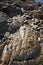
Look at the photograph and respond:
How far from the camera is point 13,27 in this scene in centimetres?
2544

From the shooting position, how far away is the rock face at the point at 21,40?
17.7 meters

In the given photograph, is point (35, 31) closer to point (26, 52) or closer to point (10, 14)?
point (26, 52)

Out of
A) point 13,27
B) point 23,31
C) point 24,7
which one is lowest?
point 24,7

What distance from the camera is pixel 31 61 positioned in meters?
17.4

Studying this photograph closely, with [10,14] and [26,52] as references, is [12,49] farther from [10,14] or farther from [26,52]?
[10,14]

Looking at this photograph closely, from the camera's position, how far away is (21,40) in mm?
19969

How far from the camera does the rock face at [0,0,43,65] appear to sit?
17.7m

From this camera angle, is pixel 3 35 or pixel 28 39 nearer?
pixel 28 39

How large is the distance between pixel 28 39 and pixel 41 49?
1.63m

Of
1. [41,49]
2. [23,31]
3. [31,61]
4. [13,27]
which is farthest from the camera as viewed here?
[13,27]

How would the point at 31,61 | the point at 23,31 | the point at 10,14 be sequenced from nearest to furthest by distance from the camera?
the point at 31,61 < the point at 23,31 < the point at 10,14

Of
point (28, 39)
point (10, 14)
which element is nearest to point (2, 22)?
point (10, 14)

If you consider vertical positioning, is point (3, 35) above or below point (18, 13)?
above

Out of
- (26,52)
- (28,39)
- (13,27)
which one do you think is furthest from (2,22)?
(26,52)
